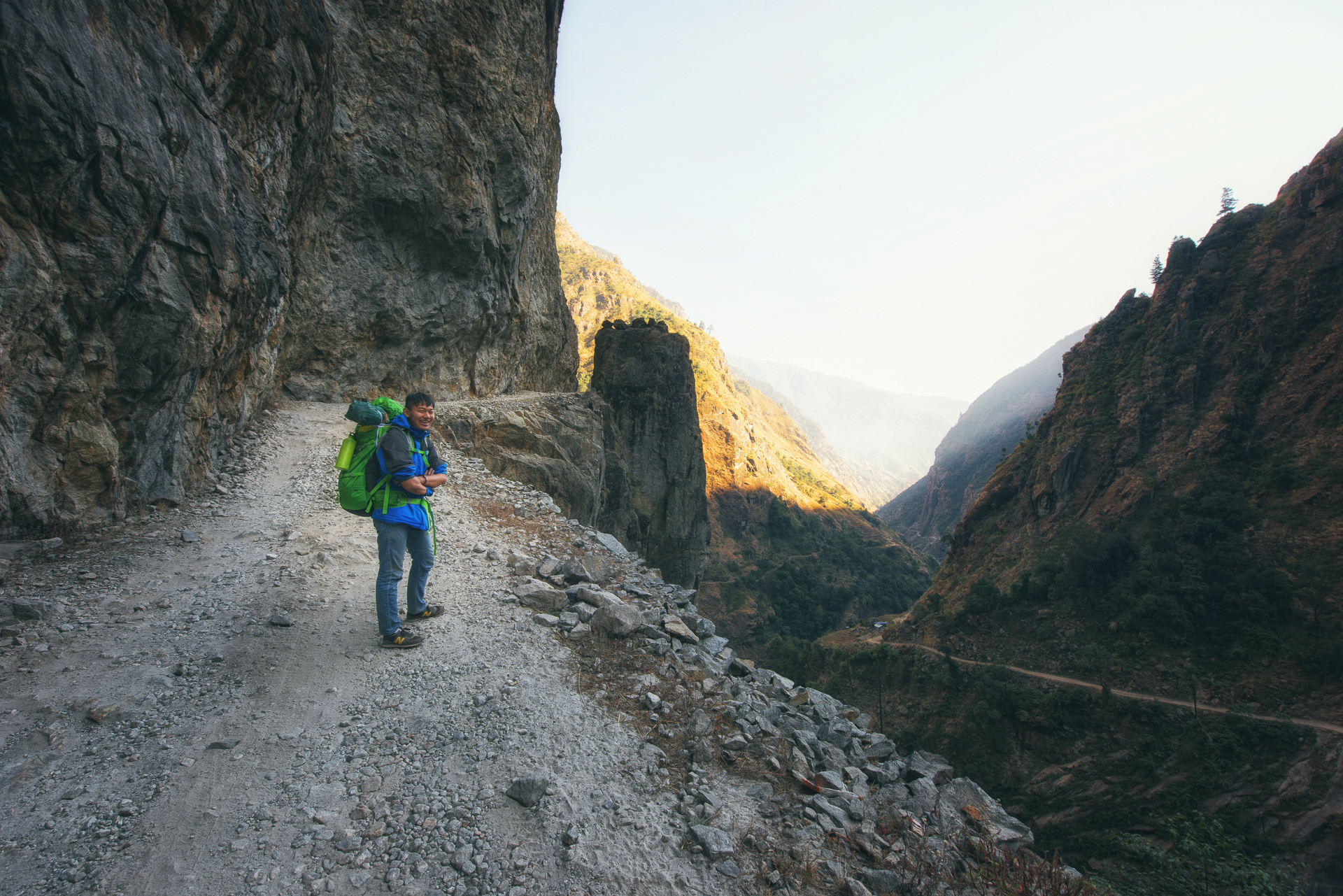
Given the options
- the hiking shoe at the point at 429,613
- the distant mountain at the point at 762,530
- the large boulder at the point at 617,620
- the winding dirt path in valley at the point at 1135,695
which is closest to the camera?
the hiking shoe at the point at 429,613

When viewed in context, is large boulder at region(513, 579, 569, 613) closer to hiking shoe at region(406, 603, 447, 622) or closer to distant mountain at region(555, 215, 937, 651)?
hiking shoe at region(406, 603, 447, 622)

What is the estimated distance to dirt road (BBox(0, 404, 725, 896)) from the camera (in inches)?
99.0

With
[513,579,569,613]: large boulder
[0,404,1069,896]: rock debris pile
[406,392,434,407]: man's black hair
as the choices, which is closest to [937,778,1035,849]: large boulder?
[0,404,1069,896]: rock debris pile

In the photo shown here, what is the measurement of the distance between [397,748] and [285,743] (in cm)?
67

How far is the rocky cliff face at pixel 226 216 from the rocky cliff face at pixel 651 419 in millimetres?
12717

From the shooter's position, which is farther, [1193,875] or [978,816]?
[1193,875]

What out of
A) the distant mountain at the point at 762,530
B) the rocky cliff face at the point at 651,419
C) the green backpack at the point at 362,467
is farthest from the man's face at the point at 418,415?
the distant mountain at the point at 762,530

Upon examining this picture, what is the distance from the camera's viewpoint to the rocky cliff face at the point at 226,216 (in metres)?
4.72

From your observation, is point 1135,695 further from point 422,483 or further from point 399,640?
point 422,483

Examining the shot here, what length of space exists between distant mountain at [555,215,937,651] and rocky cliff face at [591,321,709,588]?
16.2m

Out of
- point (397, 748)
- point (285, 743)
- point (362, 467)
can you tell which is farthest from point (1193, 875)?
point (362, 467)

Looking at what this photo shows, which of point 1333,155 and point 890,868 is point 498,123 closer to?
point 890,868

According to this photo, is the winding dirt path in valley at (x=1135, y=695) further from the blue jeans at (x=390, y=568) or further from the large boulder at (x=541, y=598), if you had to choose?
the blue jeans at (x=390, y=568)

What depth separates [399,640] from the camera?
4.53 meters
